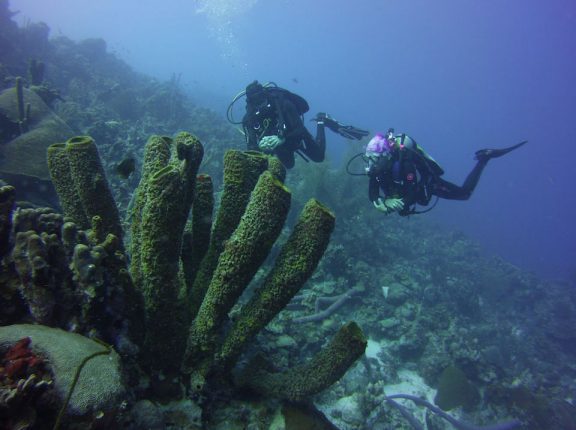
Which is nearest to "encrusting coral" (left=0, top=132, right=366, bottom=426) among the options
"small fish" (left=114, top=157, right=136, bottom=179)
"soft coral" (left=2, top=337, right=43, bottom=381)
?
"soft coral" (left=2, top=337, right=43, bottom=381)

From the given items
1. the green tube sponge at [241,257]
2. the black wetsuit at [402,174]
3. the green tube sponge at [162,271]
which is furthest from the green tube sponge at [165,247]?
the black wetsuit at [402,174]

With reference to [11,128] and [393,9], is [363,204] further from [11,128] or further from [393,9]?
[393,9]

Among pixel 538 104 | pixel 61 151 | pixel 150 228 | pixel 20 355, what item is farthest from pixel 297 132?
pixel 538 104

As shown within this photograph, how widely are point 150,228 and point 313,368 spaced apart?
66.9 inches

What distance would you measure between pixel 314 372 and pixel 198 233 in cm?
148

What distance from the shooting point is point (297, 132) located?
25.3ft

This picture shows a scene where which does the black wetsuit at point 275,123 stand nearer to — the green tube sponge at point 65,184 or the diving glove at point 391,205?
the diving glove at point 391,205

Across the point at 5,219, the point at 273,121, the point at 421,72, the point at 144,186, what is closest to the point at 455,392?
the point at 273,121

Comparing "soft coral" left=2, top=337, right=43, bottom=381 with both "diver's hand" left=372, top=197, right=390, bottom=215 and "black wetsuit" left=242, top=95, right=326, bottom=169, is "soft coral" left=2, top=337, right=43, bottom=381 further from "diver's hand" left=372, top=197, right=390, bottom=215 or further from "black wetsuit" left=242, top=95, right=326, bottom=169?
"diver's hand" left=372, top=197, right=390, bottom=215

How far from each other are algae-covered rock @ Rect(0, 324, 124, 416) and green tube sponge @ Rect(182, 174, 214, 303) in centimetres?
101

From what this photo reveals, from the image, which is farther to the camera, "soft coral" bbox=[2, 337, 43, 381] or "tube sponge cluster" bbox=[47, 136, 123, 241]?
"tube sponge cluster" bbox=[47, 136, 123, 241]

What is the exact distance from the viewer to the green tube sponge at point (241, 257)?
2090 mm

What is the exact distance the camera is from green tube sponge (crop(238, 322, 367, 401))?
7.97 feet

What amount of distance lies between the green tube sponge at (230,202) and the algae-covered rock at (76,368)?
94cm
